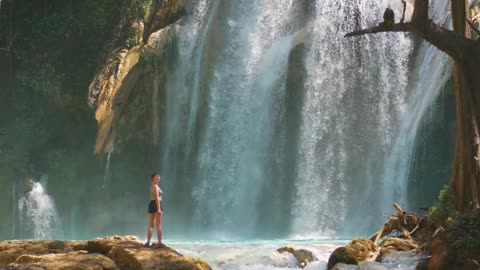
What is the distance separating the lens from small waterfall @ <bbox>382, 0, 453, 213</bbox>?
2245cm

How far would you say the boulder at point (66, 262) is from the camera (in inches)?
350

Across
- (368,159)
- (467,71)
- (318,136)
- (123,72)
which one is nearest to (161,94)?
(123,72)

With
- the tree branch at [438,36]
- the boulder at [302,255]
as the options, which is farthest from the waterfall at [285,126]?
the tree branch at [438,36]

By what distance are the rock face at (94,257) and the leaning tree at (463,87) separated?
16.5 ft

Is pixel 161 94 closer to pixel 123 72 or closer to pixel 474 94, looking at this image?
pixel 123 72

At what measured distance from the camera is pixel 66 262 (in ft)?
30.2

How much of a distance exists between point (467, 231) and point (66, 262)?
19.9 ft

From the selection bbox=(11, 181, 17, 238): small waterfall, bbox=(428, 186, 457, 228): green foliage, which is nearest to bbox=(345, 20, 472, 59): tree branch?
bbox=(428, 186, 457, 228): green foliage

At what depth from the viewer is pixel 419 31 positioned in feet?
36.1

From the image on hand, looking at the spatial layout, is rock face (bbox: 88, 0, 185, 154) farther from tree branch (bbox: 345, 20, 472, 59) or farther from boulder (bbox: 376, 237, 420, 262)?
tree branch (bbox: 345, 20, 472, 59)

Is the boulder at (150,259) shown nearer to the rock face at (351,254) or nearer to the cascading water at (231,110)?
the rock face at (351,254)

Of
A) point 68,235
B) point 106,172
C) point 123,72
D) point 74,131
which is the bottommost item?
point 68,235

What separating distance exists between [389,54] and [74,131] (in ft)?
38.4

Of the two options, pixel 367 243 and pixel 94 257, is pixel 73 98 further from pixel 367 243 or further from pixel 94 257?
pixel 94 257
